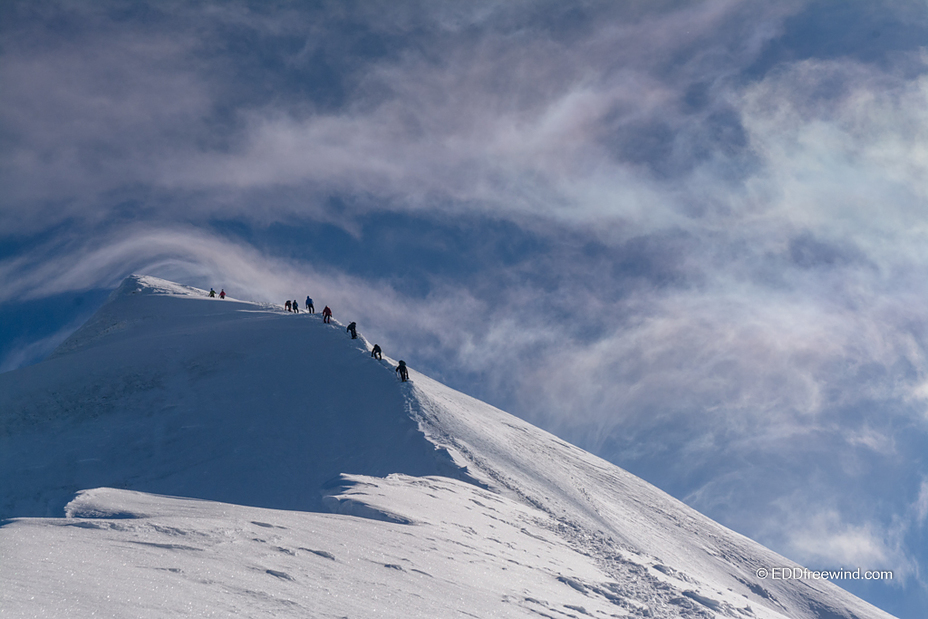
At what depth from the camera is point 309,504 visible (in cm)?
2241

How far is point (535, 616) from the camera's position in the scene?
14.7 meters

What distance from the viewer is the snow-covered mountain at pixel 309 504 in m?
12.7

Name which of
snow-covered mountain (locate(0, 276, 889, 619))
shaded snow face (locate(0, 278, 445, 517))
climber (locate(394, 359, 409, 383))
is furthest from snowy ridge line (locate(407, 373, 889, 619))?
shaded snow face (locate(0, 278, 445, 517))

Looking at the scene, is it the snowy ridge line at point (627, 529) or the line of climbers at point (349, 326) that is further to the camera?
the line of climbers at point (349, 326)

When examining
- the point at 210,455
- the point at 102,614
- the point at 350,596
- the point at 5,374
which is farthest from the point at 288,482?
the point at 5,374

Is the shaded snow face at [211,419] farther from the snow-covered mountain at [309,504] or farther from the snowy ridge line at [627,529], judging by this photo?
the snowy ridge line at [627,529]

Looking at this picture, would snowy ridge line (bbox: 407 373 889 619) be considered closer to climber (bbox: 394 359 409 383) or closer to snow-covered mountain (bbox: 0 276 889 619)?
snow-covered mountain (bbox: 0 276 889 619)

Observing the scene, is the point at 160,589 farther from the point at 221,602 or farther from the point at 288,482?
the point at 288,482

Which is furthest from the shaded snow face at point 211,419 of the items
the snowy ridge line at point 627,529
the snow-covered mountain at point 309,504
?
the snowy ridge line at point 627,529

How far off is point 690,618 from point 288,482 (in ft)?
49.7

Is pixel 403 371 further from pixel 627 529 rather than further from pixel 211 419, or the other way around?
pixel 627 529

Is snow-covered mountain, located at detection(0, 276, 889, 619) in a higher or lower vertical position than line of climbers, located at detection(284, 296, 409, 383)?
lower

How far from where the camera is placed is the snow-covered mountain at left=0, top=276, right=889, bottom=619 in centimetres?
1266

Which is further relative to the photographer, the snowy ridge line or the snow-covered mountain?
the snowy ridge line
